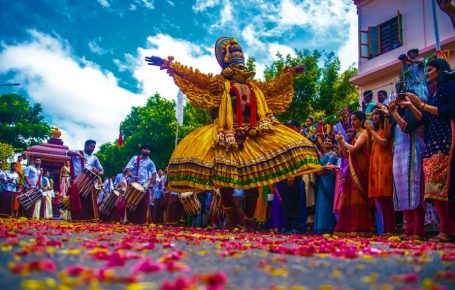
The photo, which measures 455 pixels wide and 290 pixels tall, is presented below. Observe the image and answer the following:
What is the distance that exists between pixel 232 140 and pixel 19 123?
3841 centimetres

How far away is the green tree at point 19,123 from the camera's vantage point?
39.0m

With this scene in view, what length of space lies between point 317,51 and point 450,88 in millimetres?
21756

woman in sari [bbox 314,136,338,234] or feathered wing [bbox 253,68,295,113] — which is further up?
feathered wing [bbox 253,68,295,113]

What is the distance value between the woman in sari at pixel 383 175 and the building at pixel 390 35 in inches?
420

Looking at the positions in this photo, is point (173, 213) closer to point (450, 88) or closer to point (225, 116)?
point (225, 116)

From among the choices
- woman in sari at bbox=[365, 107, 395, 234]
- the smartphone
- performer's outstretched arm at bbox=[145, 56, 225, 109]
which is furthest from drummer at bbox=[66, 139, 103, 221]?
the smartphone

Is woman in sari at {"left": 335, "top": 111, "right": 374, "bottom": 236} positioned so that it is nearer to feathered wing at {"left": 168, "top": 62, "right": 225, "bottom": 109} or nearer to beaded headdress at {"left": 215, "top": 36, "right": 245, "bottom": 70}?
feathered wing at {"left": 168, "top": 62, "right": 225, "bottom": 109}

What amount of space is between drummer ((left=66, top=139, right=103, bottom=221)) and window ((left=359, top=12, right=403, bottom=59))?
1310 centimetres

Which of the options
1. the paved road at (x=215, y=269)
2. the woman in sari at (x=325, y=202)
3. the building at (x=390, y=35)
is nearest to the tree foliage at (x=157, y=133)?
the building at (x=390, y=35)

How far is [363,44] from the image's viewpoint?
18.6 meters

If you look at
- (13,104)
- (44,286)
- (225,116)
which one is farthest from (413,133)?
(13,104)

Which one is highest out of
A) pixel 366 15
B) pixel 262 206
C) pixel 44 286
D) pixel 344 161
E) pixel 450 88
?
pixel 366 15

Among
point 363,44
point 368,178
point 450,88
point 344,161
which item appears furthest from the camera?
point 363,44

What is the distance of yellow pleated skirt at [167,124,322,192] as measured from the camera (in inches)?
252
